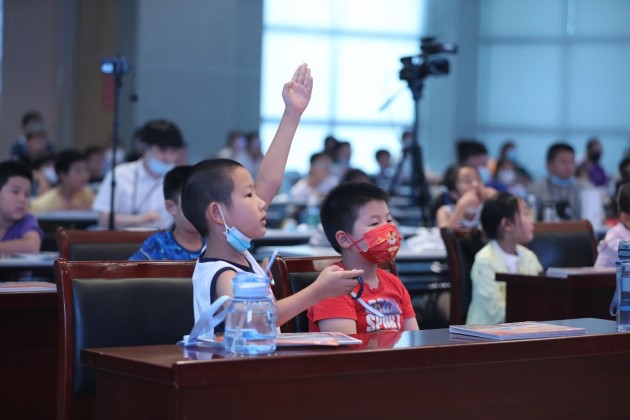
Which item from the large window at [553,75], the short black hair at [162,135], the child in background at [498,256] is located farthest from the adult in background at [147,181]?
the large window at [553,75]

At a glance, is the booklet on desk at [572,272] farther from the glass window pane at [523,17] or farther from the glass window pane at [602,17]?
the glass window pane at [523,17]

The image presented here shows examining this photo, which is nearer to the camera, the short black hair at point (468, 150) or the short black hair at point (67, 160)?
the short black hair at point (67, 160)

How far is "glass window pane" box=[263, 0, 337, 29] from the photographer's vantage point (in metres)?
14.2

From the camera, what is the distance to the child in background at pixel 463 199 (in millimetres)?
5645

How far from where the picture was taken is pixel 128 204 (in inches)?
226

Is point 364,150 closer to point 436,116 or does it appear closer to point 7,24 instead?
point 436,116

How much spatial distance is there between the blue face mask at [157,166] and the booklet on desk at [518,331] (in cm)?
366

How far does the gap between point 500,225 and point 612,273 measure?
2.17ft

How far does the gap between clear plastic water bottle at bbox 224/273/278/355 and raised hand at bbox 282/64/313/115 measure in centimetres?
87

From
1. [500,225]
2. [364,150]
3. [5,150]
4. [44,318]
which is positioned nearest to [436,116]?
[364,150]

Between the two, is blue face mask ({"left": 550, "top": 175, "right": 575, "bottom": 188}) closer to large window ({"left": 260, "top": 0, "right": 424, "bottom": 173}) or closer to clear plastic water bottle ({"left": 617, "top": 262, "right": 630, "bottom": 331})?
clear plastic water bottle ({"left": 617, "top": 262, "right": 630, "bottom": 331})

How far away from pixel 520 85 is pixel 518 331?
13.5 m

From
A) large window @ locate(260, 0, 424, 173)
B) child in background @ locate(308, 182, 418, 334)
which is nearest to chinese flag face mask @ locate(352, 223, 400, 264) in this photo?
child in background @ locate(308, 182, 418, 334)

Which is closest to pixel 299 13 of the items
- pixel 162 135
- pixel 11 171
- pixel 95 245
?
pixel 162 135
